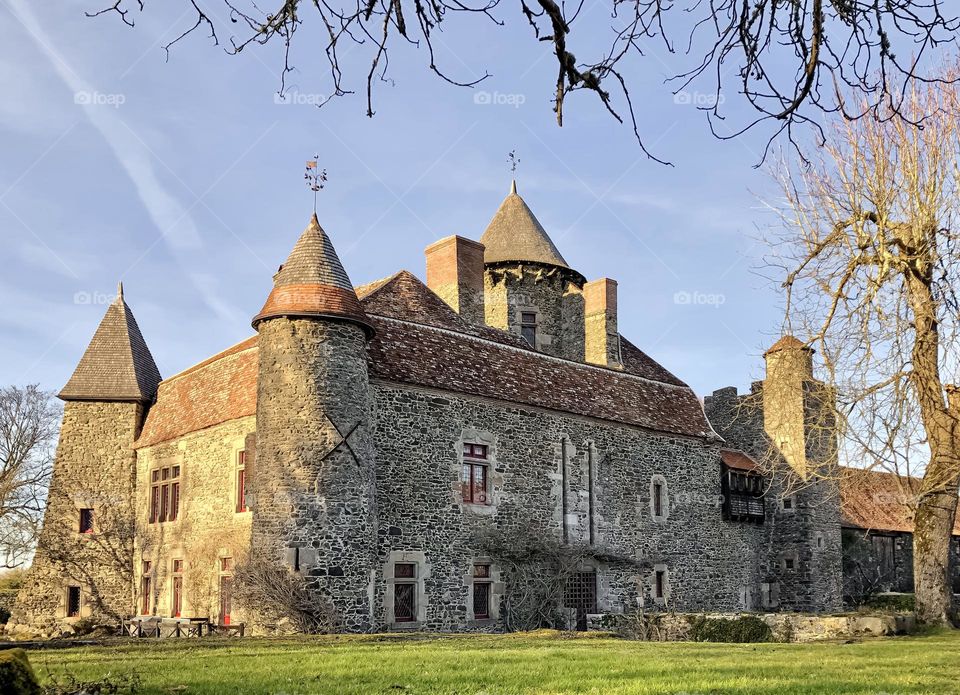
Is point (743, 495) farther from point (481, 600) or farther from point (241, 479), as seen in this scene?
point (241, 479)

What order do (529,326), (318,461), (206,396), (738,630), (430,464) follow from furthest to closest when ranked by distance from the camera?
1. (529,326)
2. (206,396)
3. (430,464)
4. (318,461)
5. (738,630)

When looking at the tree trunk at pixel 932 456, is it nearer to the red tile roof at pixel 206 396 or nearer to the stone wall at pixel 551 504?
the stone wall at pixel 551 504

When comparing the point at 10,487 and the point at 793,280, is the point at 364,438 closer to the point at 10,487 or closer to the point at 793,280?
the point at 793,280

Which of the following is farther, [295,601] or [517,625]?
[517,625]

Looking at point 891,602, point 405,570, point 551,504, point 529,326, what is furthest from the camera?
point 891,602

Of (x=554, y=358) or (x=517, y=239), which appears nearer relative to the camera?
(x=554, y=358)

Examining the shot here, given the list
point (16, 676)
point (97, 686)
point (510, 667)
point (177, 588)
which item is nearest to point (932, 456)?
point (510, 667)

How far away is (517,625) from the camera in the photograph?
2233 cm

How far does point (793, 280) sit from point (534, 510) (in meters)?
9.46

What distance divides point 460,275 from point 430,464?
27.6 ft

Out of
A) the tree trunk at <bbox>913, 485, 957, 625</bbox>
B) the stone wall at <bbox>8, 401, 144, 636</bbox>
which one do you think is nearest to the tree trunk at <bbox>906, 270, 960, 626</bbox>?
the tree trunk at <bbox>913, 485, 957, 625</bbox>

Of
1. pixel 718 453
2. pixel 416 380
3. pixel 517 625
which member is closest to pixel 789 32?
pixel 416 380

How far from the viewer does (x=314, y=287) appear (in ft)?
65.7

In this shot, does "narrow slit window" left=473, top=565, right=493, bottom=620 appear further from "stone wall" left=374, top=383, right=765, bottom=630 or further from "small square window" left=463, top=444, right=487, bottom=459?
"small square window" left=463, top=444, right=487, bottom=459
